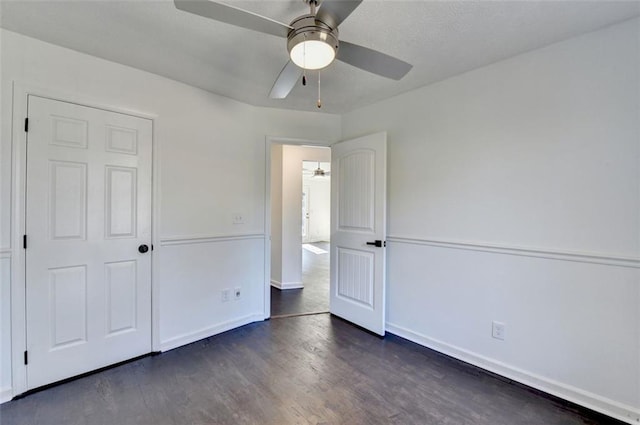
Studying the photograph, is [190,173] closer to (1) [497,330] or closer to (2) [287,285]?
(2) [287,285]

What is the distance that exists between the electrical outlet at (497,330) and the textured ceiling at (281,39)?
6.51ft

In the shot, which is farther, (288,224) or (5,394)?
(288,224)

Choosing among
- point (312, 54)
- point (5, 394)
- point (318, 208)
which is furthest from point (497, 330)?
point (318, 208)

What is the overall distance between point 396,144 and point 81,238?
109 inches

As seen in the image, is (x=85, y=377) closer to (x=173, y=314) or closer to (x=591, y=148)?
(x=173, y=314)

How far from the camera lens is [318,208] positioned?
10508mm

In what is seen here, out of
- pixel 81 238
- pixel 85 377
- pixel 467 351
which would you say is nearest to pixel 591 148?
pixel 467 351

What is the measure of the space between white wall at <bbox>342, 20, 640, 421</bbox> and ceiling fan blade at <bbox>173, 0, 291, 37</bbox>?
1.75 m

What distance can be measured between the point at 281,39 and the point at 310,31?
67cm

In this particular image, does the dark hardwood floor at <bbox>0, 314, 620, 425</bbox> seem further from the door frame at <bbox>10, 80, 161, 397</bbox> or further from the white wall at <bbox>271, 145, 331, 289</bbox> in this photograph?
the white wall at <bbox>271, 145, 331, 289</bbox>

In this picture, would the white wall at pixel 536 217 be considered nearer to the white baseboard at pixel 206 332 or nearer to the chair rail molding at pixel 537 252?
the chair rail molding at pixel 537 252

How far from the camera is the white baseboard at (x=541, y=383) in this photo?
5.78 feet

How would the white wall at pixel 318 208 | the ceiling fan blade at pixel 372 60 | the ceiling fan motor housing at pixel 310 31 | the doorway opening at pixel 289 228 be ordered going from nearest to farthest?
1. the ceiling fan motor housing at pixel 310 31
2. the ceiling fan blade at pixel 372 60
3. the doorway opening at pixel 289 228
4. the white wall at pixel 318 208

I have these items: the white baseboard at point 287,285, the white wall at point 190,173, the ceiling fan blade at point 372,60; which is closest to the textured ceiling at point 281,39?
the white wall at point 190,173
